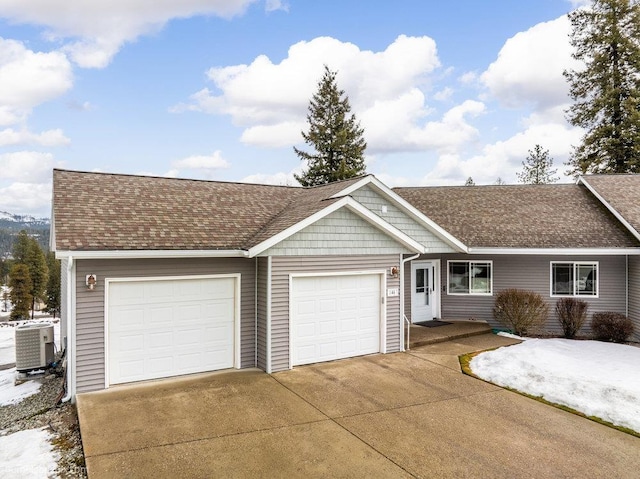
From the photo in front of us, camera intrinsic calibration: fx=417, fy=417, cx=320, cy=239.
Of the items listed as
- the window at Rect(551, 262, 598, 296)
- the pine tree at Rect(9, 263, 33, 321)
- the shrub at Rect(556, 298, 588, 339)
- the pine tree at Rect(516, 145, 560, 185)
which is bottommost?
the pine tree at Rect(9, 263, 33, 321)

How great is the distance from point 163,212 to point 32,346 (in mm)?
4579

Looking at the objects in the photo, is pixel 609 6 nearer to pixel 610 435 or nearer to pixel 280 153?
pixel 280 153

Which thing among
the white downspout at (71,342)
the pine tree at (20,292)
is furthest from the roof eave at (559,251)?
the pine tree at (20,292)

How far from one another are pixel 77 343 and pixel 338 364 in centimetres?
521

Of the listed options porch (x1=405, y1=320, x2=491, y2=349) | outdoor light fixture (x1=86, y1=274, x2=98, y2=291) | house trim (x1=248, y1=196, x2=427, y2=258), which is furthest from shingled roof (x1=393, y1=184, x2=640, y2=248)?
outdoor light fixture (x1=86, y1=274, x2=98, y2=291)

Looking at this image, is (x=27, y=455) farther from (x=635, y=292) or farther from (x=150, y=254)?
(x=635, y=292)

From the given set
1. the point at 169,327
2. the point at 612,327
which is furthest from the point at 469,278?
the point at 169,327

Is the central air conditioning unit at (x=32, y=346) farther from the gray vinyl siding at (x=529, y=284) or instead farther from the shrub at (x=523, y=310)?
the shrub at (x=523, y=310)

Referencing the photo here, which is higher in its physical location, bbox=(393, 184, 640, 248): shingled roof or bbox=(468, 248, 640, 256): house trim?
bbox=(393, 184, 640, 248): shingled roof

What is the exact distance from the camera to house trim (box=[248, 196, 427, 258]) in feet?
27.7

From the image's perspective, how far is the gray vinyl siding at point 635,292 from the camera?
1225cm

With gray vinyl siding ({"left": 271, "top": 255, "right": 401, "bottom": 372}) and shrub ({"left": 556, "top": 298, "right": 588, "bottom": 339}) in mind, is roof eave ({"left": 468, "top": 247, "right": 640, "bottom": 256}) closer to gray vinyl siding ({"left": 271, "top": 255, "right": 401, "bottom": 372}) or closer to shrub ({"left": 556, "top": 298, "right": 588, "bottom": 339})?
shrub ({"left": 556, "top": 298, "right": 588, "bottom": 339})

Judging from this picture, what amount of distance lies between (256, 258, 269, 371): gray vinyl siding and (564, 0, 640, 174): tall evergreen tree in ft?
79.8

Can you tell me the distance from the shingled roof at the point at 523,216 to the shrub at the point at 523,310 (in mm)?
1516
